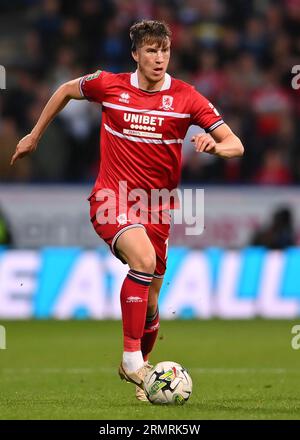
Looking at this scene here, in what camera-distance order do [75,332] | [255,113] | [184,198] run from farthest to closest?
1. [255,113]
2. [184,198]
3. [75,332]

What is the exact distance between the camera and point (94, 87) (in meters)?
7.75

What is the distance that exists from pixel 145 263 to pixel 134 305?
0.91 feet

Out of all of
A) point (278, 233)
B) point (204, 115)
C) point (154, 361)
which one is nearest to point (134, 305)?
point (204, 115)

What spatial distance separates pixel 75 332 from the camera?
1349 centimetres

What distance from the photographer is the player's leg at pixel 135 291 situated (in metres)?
7.24

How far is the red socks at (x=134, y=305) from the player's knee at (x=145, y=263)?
27mm

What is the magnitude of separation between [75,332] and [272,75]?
5899 mm

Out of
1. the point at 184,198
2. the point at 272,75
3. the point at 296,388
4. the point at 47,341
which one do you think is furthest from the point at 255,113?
the point at 296,388

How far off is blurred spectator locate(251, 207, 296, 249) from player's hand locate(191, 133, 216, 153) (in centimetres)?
882

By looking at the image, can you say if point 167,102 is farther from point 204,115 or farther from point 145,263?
point 145,263

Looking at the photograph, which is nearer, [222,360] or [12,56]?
[222,360]

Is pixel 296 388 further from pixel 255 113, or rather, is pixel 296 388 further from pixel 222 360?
pixel 255 113

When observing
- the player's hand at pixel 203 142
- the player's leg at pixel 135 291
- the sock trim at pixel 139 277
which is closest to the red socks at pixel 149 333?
the player's leg at pixel 135 291

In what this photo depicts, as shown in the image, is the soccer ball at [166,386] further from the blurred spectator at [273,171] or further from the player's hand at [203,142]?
the blurred spectator at [273,171]
